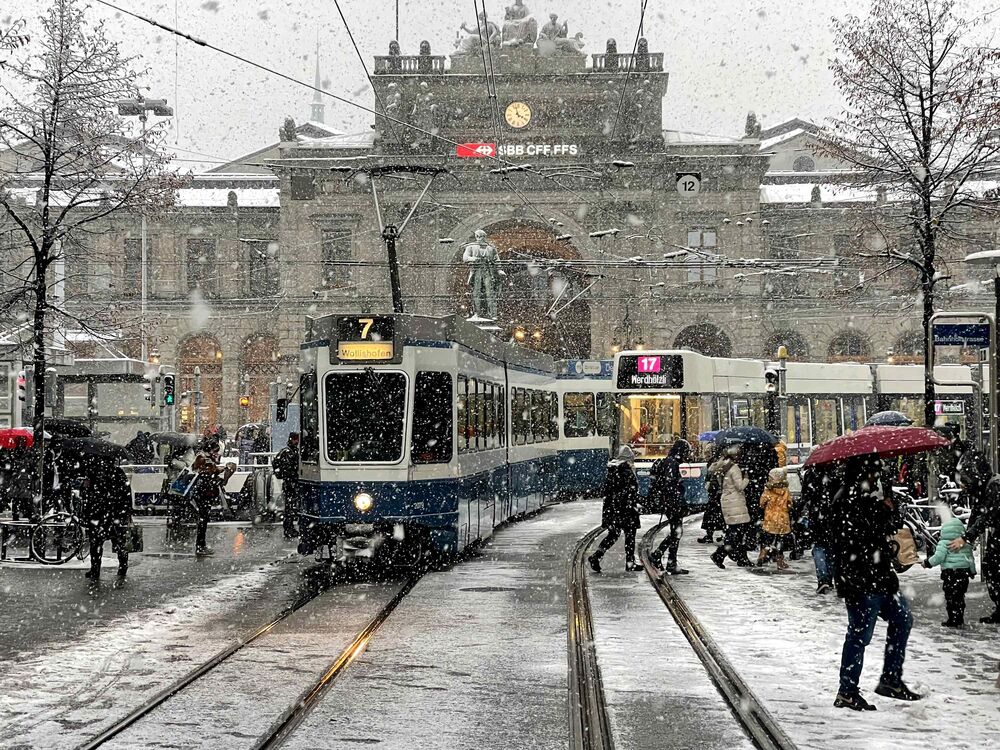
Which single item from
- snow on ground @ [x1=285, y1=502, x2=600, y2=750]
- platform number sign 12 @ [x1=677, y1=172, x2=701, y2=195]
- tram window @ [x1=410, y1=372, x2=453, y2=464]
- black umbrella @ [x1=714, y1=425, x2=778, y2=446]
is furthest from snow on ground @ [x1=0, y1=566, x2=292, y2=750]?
platform number sign 12 @ [x1=677, y1=172, x2=701, y2=195]

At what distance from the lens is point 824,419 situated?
114 ft

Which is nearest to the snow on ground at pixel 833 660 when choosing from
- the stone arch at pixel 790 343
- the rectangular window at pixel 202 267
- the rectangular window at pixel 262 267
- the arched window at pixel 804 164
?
the stone arch at pixel 790 343

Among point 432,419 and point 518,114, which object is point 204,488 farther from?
point 518,114

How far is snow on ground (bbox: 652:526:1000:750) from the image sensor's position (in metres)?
8.21

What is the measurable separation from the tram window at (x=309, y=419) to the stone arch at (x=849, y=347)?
52.3 metres

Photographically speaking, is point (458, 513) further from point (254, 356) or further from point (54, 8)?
point (254, 356)

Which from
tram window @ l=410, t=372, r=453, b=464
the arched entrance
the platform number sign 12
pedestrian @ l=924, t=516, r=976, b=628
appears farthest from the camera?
the arched entrance

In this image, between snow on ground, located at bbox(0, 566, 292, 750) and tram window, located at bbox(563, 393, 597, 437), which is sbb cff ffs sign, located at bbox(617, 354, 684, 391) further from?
snow on ground, located at bbox(0, 566, 292, 750)

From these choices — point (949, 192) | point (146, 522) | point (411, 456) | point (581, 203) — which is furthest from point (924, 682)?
point (581, 203)

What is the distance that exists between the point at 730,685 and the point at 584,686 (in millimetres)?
1003

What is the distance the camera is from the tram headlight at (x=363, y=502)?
16453 mm

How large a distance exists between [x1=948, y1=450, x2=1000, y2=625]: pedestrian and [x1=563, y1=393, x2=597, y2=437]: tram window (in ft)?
62.8

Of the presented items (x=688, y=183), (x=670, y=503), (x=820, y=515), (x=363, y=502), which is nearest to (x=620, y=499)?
(x=670, y=503)

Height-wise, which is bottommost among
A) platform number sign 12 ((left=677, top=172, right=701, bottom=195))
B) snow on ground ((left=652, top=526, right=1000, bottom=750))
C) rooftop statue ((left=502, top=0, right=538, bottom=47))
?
snow on ground ((left=652, top=526, right=1000, bottom=750))
